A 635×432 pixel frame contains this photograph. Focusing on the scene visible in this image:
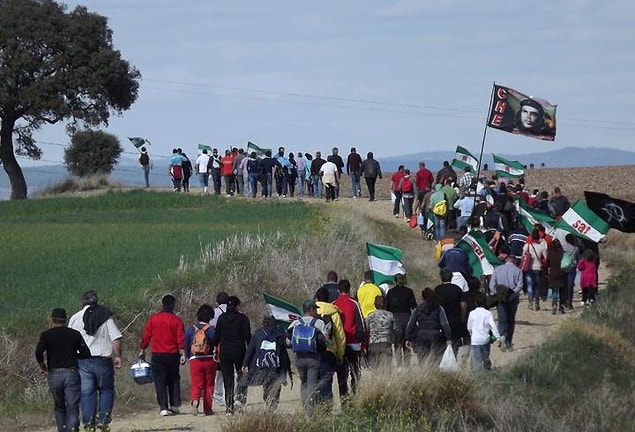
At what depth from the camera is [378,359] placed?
20047mm

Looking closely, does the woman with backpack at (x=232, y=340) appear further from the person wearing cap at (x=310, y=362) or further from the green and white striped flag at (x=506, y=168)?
the green and white striped flag at (x=506, y=168)

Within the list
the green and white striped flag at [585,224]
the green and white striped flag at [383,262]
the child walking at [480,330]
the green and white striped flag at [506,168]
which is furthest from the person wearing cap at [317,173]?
the child walking at [480,330]

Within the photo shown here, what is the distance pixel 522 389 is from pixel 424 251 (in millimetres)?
16000

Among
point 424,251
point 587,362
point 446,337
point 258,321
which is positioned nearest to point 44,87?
point 424,251

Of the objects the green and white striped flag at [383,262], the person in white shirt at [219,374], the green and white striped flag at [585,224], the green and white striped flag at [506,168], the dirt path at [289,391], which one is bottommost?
the dirt path at [289,391]

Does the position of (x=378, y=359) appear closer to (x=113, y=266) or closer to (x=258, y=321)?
(x=258, y=321)

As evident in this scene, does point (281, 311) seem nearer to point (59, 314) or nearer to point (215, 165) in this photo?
point (59, 314)

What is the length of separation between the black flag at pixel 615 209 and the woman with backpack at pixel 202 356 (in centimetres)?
1030

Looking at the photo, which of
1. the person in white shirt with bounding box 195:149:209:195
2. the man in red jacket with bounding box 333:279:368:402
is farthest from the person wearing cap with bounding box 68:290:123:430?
the person in white shirt with bounding box 195:149:209:195

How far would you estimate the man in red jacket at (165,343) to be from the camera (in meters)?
19.9

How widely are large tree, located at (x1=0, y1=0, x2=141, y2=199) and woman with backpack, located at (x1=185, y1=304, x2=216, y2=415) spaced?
4632cm

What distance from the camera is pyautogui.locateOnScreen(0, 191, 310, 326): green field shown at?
28.5m

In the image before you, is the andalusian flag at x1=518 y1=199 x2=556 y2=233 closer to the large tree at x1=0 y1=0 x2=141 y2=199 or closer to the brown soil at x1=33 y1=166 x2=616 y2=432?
the brown soil at x1=33 y1=166 x2=616 y2=432

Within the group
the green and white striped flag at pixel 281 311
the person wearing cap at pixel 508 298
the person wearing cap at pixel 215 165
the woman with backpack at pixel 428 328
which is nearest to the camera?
the green and white striped flag at pixel 281 311
